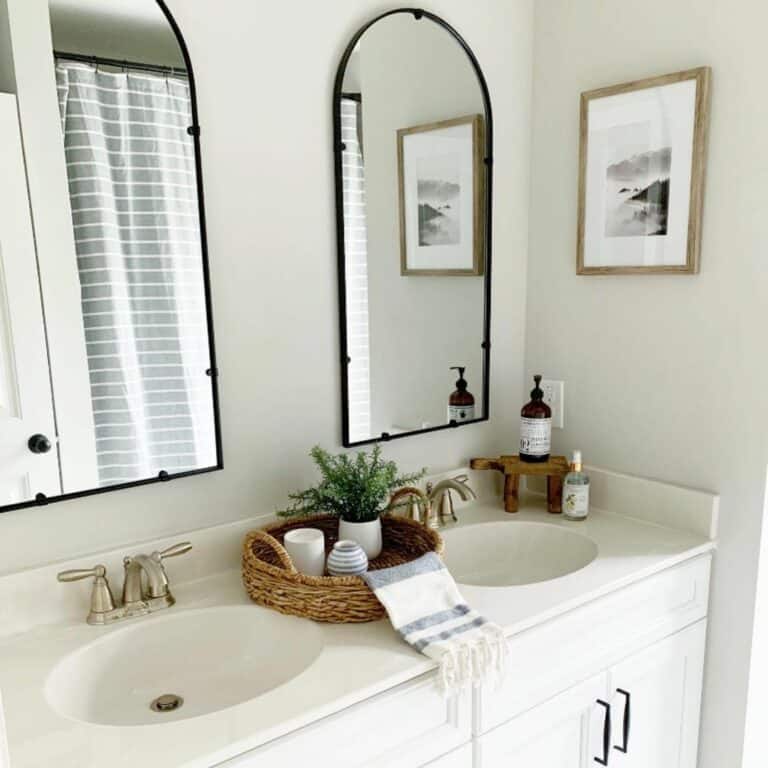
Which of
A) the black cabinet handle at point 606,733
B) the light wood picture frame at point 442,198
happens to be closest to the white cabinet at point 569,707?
the black cabinet handle at point 606,733

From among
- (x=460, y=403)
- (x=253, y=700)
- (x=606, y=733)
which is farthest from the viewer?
(x=460, y=403)

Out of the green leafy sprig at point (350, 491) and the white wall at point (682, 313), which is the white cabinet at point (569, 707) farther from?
the green leafy sprig at point (350, 491)

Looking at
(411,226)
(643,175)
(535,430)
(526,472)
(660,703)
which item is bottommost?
(660,703)

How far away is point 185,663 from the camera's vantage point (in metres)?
Answer: 1.31

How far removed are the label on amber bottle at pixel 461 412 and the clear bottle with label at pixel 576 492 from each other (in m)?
0.29

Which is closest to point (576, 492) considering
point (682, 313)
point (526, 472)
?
point (526, 472)

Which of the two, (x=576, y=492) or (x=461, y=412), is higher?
(x=461, y=412)

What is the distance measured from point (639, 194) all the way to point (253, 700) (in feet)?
4.52

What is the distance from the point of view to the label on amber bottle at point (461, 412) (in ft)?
6.18

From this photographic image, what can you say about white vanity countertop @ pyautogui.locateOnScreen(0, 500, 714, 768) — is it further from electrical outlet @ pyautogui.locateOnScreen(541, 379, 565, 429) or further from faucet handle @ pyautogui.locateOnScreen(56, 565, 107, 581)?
electrical outlet @ pyautogui.locateOnScreen(541, 379, 565, 429)

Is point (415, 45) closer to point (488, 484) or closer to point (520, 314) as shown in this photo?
point (520, 314)

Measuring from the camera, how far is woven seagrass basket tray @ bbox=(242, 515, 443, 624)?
1257mm

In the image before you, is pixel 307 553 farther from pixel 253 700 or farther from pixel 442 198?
pixel 442 198

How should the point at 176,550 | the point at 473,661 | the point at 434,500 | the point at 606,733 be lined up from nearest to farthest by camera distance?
the point at 473,661 < the point at 176,550 < the point at 606,733 < the point at 434,500
